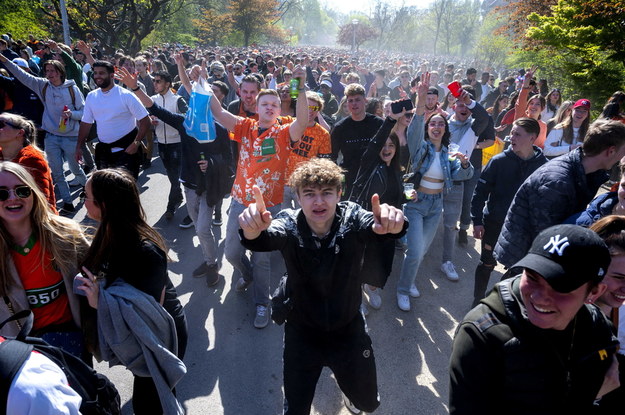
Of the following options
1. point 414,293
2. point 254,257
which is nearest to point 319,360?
point 254,257

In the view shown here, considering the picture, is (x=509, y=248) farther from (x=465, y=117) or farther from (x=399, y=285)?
(x=465, y=117)

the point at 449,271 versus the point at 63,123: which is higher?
the point at 63,123

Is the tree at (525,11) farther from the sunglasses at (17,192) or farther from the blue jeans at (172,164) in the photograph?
the sunglasses at (17,192)

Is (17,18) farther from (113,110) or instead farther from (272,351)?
(272,351)

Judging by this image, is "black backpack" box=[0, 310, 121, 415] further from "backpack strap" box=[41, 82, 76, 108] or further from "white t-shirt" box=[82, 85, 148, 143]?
"backpack strap" box=[41, 82, 76, 108]

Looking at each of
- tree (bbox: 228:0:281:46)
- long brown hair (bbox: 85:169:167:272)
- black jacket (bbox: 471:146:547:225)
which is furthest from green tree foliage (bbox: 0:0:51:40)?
tree (bbox: 228:0:281:46)

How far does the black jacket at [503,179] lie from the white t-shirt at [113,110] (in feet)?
14.0

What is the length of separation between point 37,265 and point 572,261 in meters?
2.68

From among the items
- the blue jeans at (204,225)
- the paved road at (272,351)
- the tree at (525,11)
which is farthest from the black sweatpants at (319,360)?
the tree at (525,11)

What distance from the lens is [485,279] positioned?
3.94 meters

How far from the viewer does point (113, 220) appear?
2.19 metres

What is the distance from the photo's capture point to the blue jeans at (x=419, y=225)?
13.4ft

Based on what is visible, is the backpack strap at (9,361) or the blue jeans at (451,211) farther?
the blue jeans at (451,211)

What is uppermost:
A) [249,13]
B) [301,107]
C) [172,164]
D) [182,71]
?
[249,13]
